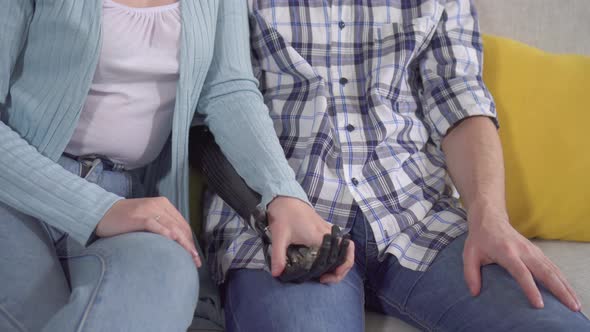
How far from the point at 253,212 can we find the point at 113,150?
27cm

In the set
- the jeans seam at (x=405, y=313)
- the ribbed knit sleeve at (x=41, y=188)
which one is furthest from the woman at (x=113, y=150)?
the jeans seam at (x=405, y=313)

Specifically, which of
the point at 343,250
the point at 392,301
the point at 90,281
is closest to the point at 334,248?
the point at 343,250

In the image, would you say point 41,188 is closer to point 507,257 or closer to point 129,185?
point 129,185

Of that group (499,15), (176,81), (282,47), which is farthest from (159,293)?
(499,15)

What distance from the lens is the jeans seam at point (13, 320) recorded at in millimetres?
857

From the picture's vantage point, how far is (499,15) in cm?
155

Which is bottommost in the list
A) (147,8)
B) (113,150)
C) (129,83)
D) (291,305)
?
(291,305)

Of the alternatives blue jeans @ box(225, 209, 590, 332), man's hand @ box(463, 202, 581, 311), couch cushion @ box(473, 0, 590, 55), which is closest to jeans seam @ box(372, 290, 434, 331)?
blue jeans @ box(225, 209, 590, 332)

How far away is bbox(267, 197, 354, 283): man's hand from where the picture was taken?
0.97 metres

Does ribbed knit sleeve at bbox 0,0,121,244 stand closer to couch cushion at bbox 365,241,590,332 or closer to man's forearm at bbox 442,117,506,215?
couch cushion at bbox 365,241,590,332

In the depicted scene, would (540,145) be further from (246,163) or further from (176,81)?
(176,81)

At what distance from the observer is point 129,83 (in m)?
1.09

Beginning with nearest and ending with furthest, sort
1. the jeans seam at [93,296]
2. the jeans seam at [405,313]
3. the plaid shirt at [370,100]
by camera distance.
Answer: the jeans seam at [93,296]
the jeans seam at [405,313]
the plaid shirt at [370,100]

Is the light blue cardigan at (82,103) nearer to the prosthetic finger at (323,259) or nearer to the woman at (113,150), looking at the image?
the woman at (113,150)
